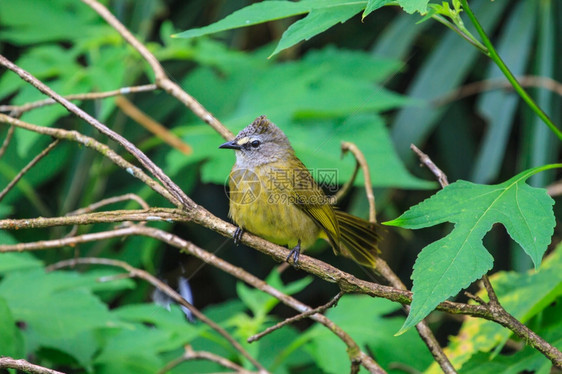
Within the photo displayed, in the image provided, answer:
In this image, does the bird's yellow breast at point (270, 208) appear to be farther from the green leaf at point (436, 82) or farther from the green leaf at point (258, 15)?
the green leaf at point (436, 82)

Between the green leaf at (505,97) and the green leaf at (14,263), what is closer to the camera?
the green leaf at (14,263)

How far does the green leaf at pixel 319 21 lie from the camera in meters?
1.62

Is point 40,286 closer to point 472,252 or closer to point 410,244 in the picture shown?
point 472,252

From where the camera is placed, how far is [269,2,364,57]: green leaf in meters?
1.62

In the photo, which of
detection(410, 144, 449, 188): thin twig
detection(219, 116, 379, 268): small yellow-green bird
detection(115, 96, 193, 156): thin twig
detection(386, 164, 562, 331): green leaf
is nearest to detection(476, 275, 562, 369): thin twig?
detection(386, 164, 562, 331): green leaf

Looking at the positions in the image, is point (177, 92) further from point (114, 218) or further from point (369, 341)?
point (369, 341)

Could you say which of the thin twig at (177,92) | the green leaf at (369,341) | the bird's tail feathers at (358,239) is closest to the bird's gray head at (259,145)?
the thin twig at (177,92)

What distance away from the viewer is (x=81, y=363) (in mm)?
2471

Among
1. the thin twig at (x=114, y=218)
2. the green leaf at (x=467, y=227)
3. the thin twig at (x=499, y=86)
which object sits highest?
the thin twig at (x=499, y=86)

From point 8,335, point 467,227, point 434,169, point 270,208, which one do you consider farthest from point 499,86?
point 8,335

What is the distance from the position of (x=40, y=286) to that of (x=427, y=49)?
347 centimetres

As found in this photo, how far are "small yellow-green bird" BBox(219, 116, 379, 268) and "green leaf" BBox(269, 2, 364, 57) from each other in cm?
88

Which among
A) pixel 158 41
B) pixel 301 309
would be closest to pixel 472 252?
pixel 301 309

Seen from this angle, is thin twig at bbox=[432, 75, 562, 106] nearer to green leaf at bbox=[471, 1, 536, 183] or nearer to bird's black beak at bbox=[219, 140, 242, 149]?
green leaf at bbox=[471, 1, 536, 183]
